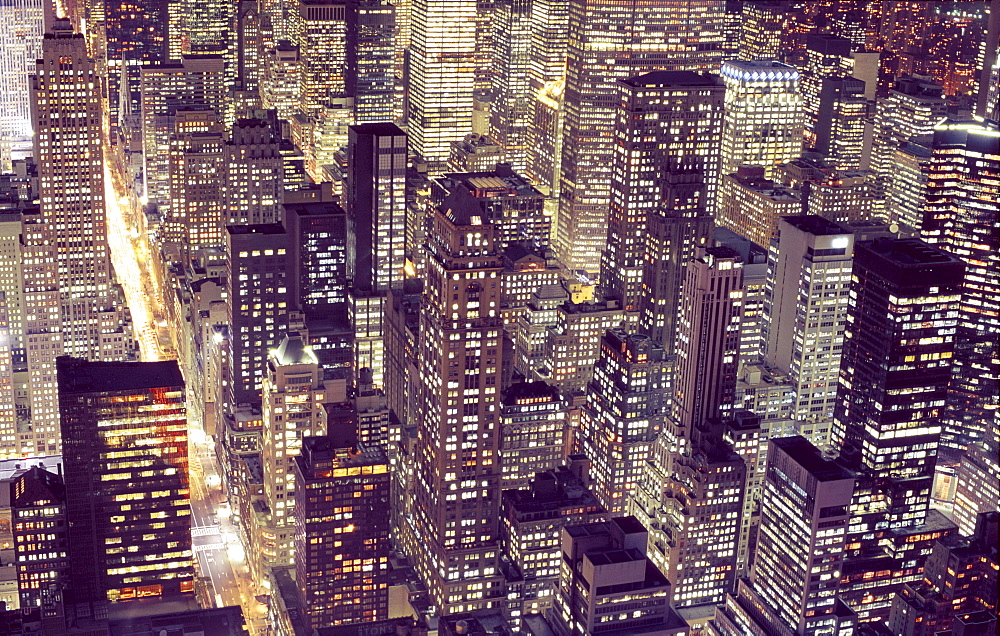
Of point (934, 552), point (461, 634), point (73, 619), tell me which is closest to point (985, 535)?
point (934, 552)

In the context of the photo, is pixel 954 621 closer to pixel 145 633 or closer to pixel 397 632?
pixel 397 632

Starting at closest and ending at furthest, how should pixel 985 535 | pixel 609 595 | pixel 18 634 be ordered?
pixel 18 634, pixel 609 595, pixel 985 535

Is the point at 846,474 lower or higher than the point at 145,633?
higher

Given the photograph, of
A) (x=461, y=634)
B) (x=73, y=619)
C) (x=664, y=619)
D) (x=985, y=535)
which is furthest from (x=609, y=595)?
(x=73, y=619)

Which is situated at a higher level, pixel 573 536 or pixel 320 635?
pixel 573 536

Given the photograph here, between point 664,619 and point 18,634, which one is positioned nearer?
point 18,634

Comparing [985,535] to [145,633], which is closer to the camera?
[145,633]

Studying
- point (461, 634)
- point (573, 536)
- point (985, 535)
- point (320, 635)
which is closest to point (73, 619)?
point (320, 635)

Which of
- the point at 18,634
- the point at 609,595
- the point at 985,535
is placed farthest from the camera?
the point at 985,535

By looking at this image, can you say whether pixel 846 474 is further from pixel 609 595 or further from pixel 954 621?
pixel 609 595
